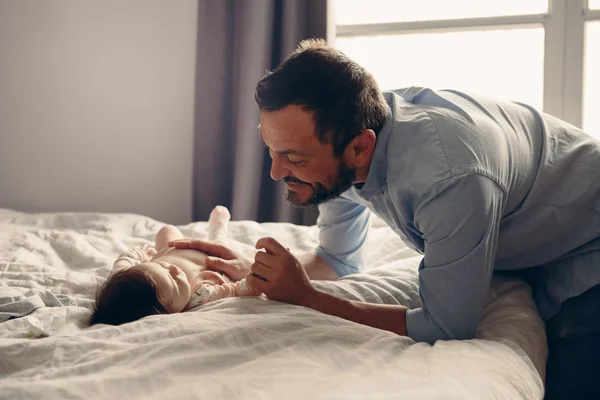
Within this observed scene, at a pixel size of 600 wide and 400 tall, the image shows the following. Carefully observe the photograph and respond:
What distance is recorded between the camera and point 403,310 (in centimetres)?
137

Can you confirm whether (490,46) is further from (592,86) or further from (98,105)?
(98,105)

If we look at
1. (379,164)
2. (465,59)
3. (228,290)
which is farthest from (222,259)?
(465,59)

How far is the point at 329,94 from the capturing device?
1389 mm

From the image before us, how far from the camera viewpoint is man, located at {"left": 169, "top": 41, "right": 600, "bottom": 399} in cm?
127

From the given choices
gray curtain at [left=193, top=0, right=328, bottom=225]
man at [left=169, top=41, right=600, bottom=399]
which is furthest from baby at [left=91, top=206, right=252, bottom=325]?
gray curtain at [left=193, top=0, right=328, bottom=225]

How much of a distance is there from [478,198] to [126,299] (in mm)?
717

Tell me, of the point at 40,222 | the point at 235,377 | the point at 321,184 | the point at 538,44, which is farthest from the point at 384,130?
the point at 538,44

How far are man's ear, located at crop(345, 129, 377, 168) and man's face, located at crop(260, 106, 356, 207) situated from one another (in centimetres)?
2

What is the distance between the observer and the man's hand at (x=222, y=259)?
1.64 m

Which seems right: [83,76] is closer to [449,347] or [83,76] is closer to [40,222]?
[40,222]

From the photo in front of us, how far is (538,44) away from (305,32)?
1.07 m

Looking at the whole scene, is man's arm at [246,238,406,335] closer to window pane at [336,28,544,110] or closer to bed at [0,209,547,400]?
bed at [0,209,547,400]

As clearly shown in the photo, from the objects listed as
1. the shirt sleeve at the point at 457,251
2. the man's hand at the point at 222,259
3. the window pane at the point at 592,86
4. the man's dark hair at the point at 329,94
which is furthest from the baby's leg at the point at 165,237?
the window pane at the point at 592,86

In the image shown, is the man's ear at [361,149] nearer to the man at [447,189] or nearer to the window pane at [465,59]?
the man at [447,189]
